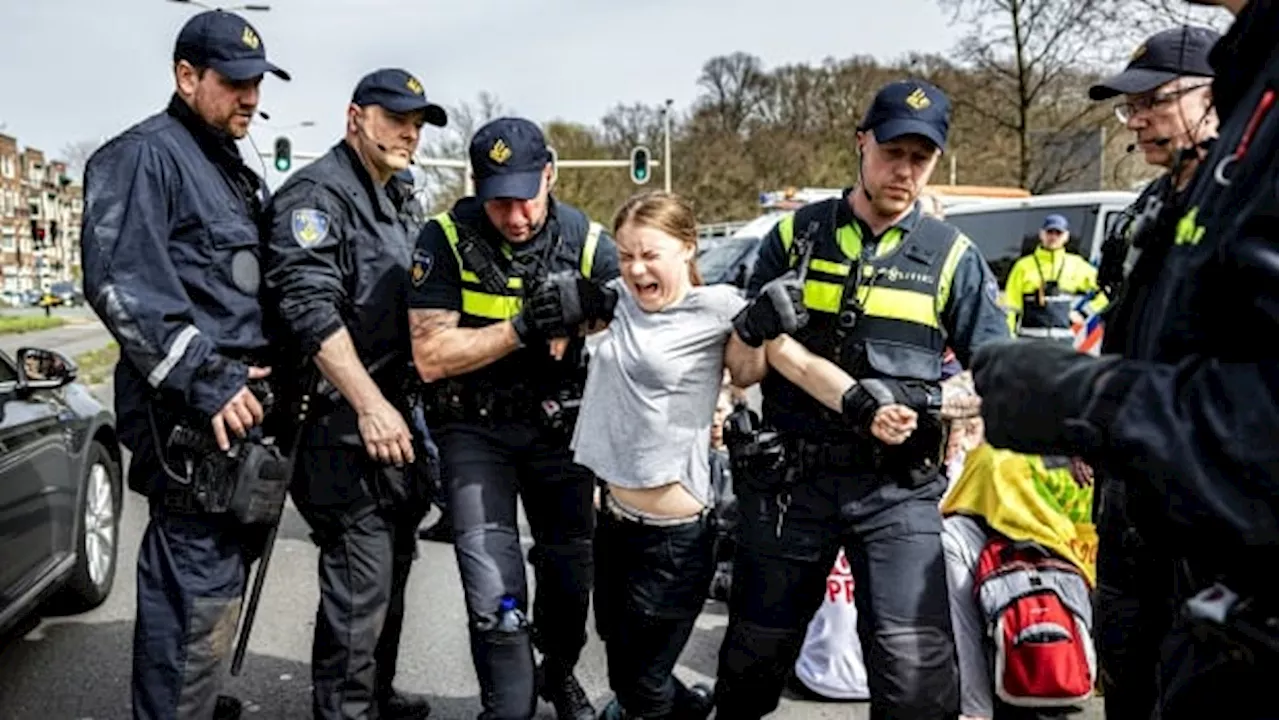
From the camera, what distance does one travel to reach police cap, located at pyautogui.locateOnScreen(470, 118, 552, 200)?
3.34 m

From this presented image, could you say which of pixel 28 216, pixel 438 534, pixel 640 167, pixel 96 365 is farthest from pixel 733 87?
pixel 28 216

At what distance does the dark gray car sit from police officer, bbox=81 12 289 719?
1.18 m

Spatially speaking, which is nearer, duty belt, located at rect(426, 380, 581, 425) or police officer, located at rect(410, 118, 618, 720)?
police officer, located at rect(410, 118, 618, 720)

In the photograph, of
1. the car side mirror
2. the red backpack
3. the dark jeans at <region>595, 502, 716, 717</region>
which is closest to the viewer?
the dark jeans at <region>595, 502, 716, 717</region>

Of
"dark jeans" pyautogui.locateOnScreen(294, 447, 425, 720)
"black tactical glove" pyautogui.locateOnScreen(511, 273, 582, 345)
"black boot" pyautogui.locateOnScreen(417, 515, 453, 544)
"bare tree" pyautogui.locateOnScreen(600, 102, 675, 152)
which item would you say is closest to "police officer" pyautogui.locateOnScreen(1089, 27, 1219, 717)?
"black tactical glove" pyautogui.locateOnScreen(511, 273, 582, 345)

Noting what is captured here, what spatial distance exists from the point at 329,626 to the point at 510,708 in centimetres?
68

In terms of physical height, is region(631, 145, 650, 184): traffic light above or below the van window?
above

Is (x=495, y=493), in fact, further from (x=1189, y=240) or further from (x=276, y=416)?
(x=1189, y=240)

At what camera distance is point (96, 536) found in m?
5.17

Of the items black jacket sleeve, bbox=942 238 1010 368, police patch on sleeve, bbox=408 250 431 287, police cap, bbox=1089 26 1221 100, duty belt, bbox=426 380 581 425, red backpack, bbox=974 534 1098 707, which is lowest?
red backpack, bbox=974 534 1098 707

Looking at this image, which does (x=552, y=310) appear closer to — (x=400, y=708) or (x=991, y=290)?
(x=991, y=290)

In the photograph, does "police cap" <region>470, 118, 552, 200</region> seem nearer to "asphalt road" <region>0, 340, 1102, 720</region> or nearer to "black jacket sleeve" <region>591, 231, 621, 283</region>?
"black jacket sleeve" <region>591, 231, 621, 283</region>

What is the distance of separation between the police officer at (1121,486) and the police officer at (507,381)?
1.53 meters

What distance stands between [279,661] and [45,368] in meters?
1.56
